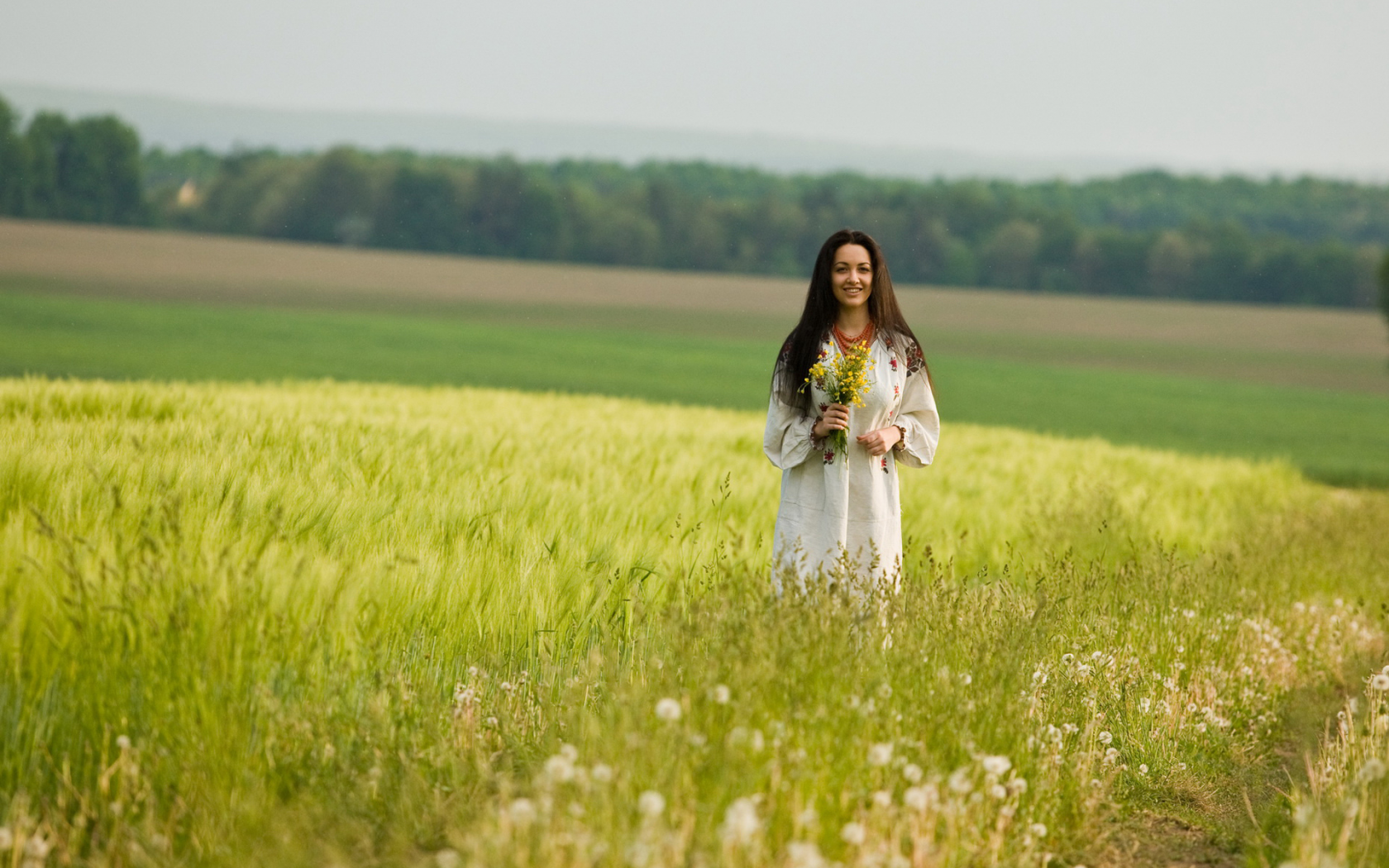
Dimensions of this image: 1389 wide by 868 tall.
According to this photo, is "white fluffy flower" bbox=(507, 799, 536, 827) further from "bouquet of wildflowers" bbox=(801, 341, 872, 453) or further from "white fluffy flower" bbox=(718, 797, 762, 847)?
"bouquet of wildflowers" bbox=(801, 341, 872, 453)

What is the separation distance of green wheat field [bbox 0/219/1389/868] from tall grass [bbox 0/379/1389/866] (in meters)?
0.02

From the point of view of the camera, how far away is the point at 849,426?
18.5 ft

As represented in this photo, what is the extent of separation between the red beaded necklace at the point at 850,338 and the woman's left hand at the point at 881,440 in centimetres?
41

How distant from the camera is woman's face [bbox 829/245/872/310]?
5562 mm

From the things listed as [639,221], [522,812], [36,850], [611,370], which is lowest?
[611,370]

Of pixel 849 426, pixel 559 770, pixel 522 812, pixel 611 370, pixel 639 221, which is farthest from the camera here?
pixel 639 221

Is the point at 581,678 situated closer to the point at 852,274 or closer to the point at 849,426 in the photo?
the point at 849,426

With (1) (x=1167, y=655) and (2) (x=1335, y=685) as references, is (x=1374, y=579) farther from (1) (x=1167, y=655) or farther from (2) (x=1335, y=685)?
(1) (x=1167, y=655)

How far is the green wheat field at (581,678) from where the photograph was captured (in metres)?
3.51

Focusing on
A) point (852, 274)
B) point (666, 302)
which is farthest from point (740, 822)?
point (666, 302)

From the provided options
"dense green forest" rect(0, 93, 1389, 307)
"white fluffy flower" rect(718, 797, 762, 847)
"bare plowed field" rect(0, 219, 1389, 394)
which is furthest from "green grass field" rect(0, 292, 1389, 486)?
"white fluffy flower" rect(718, 797, 762, 847)

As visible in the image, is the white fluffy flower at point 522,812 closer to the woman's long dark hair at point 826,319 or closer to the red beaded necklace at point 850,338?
the woman's long dark hair at point 826,319

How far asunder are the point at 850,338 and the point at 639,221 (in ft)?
269

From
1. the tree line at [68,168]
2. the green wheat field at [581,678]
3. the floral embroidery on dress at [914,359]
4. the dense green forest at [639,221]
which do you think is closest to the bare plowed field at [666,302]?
the tree line at [68,168]
